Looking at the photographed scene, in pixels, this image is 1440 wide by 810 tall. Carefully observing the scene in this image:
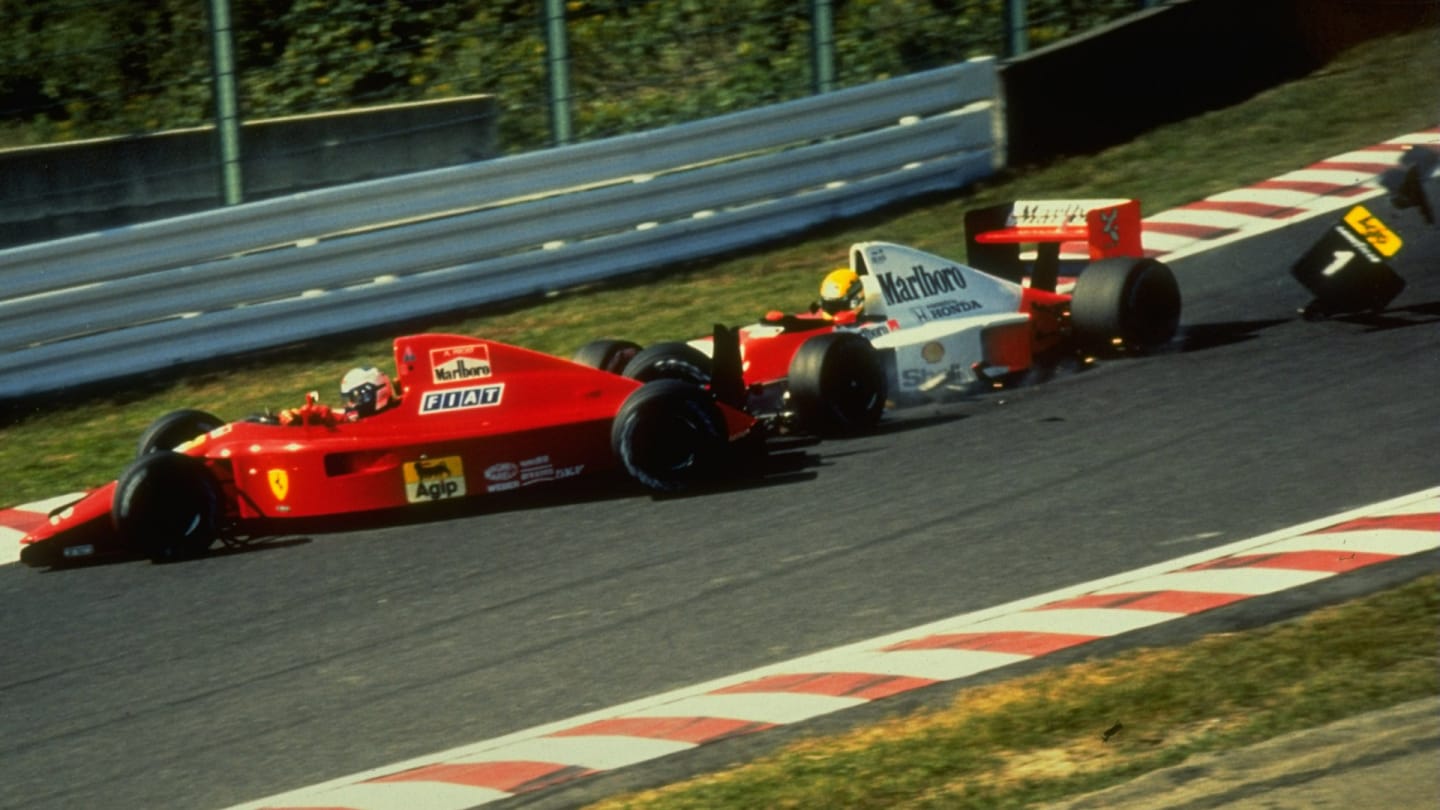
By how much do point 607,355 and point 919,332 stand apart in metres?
1.47

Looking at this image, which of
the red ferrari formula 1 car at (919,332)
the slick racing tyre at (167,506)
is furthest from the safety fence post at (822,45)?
the slick racing tyre at (167,506)

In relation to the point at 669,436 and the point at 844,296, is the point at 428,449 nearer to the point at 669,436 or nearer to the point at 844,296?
the point at 669,436

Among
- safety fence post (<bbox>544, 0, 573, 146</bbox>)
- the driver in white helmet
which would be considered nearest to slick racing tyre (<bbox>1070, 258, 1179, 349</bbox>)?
the driver in white helmet

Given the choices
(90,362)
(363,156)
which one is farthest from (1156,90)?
(90,362)

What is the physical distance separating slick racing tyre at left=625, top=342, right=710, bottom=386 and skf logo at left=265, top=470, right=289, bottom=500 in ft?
5.81

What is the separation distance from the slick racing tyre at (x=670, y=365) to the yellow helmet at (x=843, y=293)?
2.16ft

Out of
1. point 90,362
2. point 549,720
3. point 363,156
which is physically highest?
point 363,156

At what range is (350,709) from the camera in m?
6.30

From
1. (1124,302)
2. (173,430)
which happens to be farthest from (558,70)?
(173,430)

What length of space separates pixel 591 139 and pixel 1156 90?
179 inches

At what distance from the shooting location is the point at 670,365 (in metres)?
9.23

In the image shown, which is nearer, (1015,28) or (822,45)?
(822,45)

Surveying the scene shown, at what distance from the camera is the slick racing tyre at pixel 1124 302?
963 centimetres

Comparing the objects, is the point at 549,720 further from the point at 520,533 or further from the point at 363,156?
the point at 363,156
